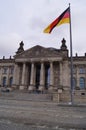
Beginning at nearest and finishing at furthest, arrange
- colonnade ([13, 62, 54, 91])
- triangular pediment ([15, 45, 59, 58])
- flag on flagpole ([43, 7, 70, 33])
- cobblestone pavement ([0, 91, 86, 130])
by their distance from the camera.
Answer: cobblestone pavement ([0, 91, 86, 130]), flag on flagpole ([43, 7, 70, 33]), colonnade ([13, 62, 54, 91]), triangular pediment ([15, 45, 59, 58])

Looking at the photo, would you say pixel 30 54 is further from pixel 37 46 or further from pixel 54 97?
pixel 54 97

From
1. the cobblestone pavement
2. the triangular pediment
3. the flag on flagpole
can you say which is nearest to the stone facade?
the triangular pediment

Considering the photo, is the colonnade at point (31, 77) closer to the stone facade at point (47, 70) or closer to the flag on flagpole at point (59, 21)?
the stone facade at point (47, 70)

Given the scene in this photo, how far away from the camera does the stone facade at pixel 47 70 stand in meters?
48.1

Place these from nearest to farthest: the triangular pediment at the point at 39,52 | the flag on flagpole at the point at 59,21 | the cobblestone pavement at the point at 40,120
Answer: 1. the cobblestone pavement at the point at 40,120
2. the flag on flagpole at the point at 59,21
3. the triangular pediment at the point at 39,52

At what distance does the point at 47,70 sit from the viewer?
53.8 m

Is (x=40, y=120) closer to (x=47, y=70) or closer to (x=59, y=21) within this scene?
(x=59, y=21)

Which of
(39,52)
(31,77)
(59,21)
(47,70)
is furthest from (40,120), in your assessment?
(47,70)

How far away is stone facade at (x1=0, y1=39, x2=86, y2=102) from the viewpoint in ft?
158

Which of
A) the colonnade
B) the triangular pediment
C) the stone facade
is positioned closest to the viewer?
the colonnade

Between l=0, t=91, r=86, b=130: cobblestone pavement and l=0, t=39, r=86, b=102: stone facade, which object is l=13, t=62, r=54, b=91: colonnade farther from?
l=0, t=91, r=86, b=130: cobblestone pavement

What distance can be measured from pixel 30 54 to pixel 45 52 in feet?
18.5

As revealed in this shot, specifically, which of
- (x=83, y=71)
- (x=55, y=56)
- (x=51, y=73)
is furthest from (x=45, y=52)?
(x=83, y=71)

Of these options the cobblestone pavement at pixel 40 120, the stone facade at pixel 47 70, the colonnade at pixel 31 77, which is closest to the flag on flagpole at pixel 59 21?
the cobblestone pavement at pixel 40 120
